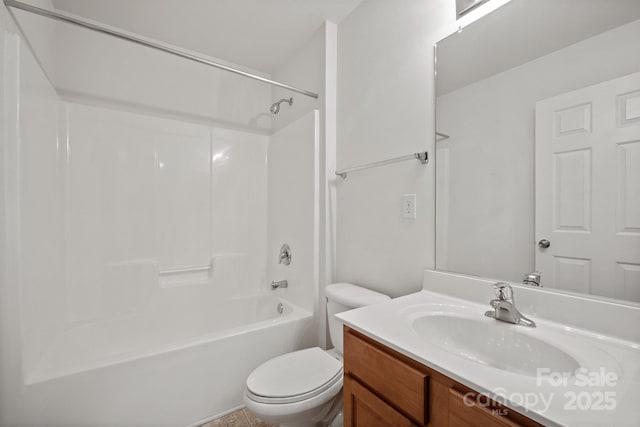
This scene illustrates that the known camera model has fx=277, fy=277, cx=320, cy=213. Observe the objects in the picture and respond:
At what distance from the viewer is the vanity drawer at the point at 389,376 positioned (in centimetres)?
71

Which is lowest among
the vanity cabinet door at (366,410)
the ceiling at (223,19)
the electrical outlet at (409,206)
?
the vanity cabinet door at (366,410)

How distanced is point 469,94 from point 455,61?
0.17 metres

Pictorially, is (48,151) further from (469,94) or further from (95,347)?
(469,94)

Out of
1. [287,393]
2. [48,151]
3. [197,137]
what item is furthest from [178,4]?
[287,393]

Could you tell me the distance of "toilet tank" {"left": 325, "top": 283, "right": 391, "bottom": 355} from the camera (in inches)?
55.5

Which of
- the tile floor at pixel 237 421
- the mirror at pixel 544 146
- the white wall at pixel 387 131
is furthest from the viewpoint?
the tile floor at pixel 237 421

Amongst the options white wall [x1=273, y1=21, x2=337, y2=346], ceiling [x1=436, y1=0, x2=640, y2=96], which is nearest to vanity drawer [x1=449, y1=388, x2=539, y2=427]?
ceiling [x1=436, y1=0, x2=640, y2=96]

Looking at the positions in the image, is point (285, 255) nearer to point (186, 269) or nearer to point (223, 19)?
point (186, 269)

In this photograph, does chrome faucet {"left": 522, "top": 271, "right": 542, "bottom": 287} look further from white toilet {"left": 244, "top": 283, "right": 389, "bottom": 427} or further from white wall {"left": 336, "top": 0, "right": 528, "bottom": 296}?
white toilet {"left": 244, "top": 283, "right": 389, "bottom": 427}

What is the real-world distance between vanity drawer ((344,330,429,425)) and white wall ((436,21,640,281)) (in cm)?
59

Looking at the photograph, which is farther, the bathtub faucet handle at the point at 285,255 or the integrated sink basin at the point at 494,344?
the bathtub faucet handle at the point at 285,255

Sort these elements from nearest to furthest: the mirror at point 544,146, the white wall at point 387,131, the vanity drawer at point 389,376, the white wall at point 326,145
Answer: the vanity drawer at point 389,376
the mirror at point 544,146
the white wall at point 387,131
the white wall at point 326,145

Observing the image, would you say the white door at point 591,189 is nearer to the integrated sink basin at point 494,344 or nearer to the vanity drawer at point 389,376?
the integrated sink basin at point 494,344

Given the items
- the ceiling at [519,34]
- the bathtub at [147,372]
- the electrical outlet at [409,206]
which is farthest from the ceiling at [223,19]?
the bathtub at [147,372]
